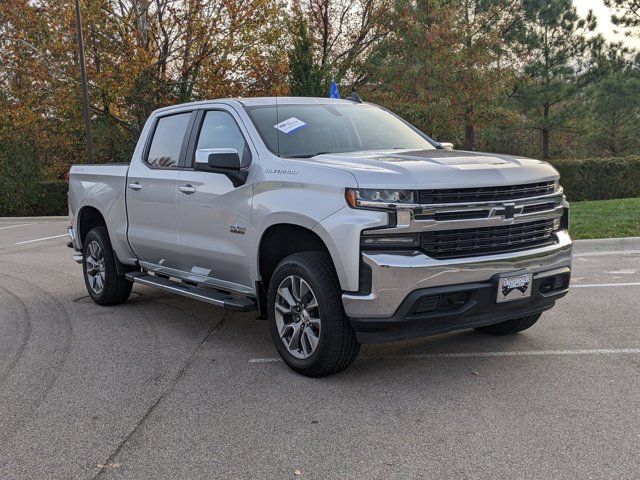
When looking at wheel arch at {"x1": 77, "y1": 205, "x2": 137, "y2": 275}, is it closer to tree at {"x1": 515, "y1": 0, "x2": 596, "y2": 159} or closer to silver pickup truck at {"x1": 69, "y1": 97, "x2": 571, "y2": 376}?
silver pickup truck at {"x1": 69, "y1": 97, "x2": 571, "y2": 376}

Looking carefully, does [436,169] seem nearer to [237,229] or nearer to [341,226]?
[341,226]

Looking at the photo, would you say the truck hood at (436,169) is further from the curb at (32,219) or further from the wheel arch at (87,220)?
the curb at (32,219)

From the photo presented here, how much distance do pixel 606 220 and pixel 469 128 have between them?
19.7 meters

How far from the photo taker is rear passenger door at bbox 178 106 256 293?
545cm

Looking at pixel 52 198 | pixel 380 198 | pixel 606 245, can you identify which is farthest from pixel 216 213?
pixel 52 198

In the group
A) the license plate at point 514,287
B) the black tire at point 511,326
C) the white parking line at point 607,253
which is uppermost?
the license plate at point 514,287

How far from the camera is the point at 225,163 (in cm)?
530

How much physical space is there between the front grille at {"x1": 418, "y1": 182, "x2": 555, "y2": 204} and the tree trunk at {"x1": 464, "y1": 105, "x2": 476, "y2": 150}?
22.8m

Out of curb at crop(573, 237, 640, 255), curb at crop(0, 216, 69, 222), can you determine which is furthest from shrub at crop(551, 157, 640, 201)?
curb at crop(0, 216, 69, 222)

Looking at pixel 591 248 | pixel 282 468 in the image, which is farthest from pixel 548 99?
pixel 282 468

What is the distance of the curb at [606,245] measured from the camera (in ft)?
34.9

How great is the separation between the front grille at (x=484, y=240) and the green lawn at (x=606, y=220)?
22.2ft

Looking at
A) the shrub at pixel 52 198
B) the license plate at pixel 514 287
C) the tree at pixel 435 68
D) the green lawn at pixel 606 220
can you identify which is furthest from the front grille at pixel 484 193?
the shrub at pixel 52 198

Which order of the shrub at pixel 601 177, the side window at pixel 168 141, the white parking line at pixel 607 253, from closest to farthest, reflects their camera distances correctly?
the side window at pixel 168 141
the white parking line at pixel 607 253
the shrub at pixel 601 177
